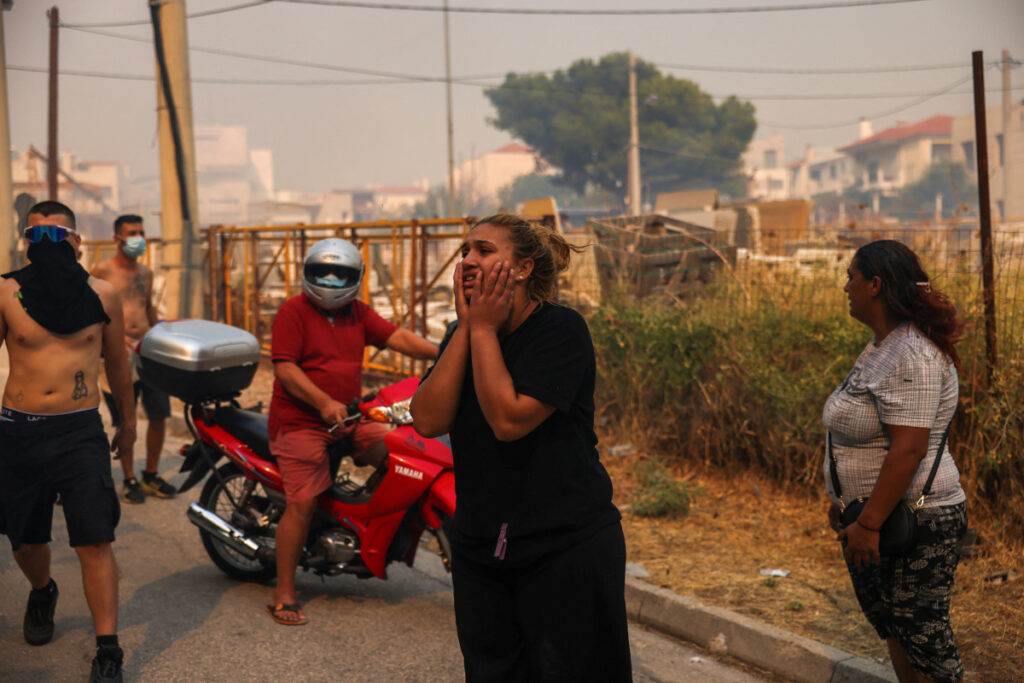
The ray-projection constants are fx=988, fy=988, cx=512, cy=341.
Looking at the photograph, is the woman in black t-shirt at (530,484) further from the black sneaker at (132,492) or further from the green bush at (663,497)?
the black sneaker at (132,492)

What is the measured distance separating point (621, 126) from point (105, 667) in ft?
224

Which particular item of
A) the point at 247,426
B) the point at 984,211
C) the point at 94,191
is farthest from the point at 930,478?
the point at 94,191

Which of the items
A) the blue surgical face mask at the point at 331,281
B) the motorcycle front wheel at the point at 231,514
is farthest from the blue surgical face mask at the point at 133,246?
the blue surgical face mask at the point at 331,281

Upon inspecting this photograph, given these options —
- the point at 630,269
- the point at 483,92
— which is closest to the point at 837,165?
the point at 483,92

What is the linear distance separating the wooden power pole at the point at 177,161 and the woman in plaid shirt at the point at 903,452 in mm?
9912

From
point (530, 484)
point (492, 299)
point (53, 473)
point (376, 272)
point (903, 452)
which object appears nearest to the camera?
point (492, 299)

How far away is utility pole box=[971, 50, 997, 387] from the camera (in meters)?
5.30

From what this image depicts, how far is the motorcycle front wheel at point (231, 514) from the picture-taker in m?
5.43

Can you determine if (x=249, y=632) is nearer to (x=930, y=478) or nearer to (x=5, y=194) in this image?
(x=930, y=478)

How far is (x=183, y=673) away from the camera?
425cm

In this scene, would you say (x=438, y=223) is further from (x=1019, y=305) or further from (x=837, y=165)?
(x=837, y=165)

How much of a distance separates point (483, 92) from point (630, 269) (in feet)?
254

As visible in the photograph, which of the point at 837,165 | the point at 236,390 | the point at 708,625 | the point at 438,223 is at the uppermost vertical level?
the point at 837,165

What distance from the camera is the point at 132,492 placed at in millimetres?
7176
